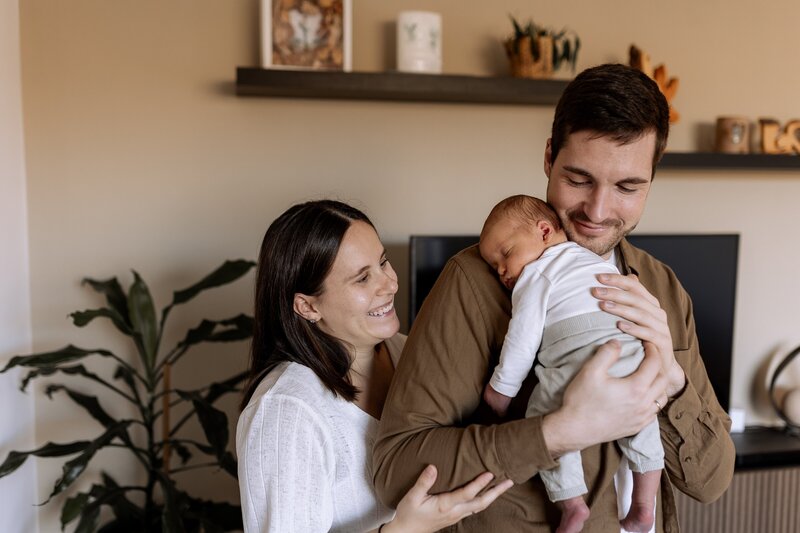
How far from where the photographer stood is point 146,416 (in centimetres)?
224

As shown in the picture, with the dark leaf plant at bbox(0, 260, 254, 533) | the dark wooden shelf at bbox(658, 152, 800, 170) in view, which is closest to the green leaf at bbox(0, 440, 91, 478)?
the dark leaf plant at bbox(0, 260, 254, 533)

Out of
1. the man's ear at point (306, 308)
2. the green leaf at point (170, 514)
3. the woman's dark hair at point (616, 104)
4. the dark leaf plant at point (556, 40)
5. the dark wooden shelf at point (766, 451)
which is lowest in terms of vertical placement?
the dark wooden shelf at point (766, 451)

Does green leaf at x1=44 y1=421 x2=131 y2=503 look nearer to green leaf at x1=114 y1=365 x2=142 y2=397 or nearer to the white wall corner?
green leaf at x1=114 y1=365 x2=142 y2=397

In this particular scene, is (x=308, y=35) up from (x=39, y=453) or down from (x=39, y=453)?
up

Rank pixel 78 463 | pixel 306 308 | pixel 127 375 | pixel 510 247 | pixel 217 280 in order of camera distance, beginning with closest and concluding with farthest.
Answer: pixel 510 247 → pixel 306 308 → pixel 78 463 → pixel 217 280 → pixel 127 375

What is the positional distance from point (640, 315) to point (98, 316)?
63.2 inches

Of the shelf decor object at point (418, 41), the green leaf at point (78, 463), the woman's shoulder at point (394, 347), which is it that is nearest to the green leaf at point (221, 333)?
the green leaf at point (78, 463)

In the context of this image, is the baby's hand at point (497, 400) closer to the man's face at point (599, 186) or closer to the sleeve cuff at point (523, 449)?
the sleeve cuff at point (523, 449)

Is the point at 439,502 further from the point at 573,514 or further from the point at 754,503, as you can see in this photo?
the point at 754,503

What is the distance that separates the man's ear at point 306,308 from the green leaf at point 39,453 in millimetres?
1141

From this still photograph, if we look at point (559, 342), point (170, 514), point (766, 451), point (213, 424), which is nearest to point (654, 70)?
point (766, 451)

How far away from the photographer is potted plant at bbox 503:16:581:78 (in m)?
2.42

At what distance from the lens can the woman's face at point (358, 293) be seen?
1312 mm

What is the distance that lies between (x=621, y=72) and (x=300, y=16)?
4.64 feet
